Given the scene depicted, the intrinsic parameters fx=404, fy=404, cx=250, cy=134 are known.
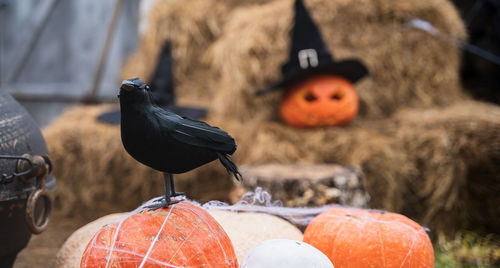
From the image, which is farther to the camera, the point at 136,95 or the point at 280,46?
the point at 280,46

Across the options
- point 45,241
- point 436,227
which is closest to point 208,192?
point 45,241

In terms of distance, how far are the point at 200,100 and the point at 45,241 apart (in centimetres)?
240

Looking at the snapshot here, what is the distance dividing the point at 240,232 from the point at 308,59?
2.10 meters

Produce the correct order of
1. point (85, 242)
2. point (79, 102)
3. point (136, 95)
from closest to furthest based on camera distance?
point (136, 95) → point (85, 242) → point (79, 102)

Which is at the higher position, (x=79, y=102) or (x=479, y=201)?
(x=79, y=102)

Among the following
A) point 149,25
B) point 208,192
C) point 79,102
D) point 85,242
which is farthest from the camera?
point 79,102

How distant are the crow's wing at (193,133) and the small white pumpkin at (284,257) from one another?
11.6 inches

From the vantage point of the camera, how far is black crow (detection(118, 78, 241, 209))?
1.08 metres

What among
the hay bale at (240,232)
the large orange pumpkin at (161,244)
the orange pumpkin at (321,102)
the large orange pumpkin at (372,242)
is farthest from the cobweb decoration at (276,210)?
the orange pumpkin at (321,102)

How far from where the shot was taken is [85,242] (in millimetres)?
1644

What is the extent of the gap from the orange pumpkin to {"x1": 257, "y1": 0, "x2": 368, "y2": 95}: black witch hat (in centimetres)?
8

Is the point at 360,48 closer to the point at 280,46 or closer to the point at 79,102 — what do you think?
the point at 280,46

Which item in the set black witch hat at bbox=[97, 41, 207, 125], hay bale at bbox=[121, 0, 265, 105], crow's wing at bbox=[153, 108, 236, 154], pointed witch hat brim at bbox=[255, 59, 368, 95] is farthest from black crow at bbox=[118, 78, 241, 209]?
hay bale at bbox=[121, 0, 265, 105]

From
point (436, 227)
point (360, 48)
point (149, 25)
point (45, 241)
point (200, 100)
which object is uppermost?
point (149, 25)
